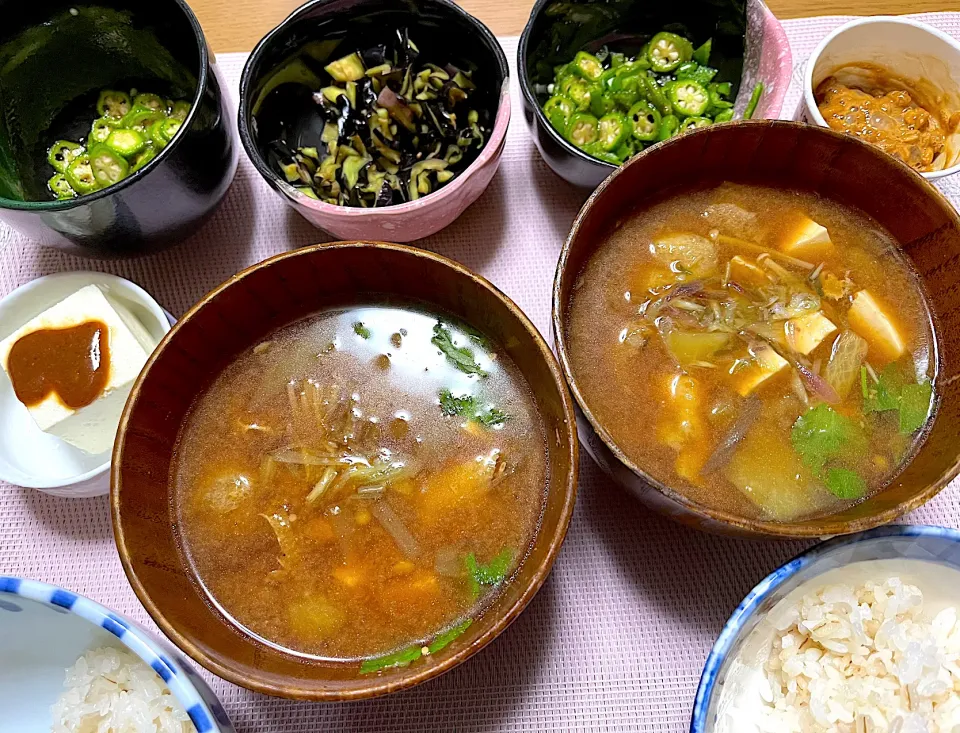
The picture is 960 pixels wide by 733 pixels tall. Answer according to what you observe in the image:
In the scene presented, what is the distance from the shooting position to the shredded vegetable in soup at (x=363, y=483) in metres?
1.38

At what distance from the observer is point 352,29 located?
1.81m

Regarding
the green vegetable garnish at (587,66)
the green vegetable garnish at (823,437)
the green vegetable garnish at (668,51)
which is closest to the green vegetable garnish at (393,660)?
the green vegetable garnish at (823,437)

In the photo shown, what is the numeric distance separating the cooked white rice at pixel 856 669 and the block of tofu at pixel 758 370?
396mm

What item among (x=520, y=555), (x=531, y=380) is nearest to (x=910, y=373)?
(x=531, y=380)

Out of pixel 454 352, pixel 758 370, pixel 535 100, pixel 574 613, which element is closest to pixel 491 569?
pixel 574 613

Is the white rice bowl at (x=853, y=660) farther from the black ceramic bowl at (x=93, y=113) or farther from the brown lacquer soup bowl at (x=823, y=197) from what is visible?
the black ceramic bowl at (x=93, y=113)

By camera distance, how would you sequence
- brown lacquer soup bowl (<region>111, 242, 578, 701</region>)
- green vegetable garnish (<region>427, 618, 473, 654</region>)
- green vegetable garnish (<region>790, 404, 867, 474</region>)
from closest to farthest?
brown lacquer soup bowl (<region>111, 242, 578, 701</region>) < green vegetable garnish (<region>427, 618, 473, 654</region>) < green vegetable garnish (<region>790, 404, 867, 474</region>)

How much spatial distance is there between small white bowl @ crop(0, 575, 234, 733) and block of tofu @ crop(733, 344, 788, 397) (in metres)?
1.14

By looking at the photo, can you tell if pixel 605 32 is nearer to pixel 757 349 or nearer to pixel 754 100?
pixel 754 100

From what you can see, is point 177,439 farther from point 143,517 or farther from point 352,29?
point 352,29

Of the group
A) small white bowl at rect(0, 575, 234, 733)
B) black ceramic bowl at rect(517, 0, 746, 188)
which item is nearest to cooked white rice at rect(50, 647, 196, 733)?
small white bowl at rect(0, 575, 234, 733)

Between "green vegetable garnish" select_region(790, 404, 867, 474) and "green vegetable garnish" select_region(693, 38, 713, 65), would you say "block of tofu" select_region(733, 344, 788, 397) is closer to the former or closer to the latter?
"green vegetable garnish" select_region(790, 404, 867, 474)

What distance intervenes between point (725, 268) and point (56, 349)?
1406 mm

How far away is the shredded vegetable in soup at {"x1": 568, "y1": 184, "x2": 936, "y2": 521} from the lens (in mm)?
1415
